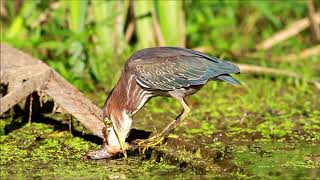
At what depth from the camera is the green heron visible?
4965 millimetres

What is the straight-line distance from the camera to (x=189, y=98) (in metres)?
6.89

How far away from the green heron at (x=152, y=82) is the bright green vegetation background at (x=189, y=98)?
0.18 metres

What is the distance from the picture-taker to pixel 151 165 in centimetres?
487

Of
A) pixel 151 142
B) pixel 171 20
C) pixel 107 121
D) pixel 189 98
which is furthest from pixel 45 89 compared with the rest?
pixel 171 20

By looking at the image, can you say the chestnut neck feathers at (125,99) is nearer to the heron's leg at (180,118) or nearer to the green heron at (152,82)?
the green heron at (152,82)

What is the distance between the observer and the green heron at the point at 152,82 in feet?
16.3

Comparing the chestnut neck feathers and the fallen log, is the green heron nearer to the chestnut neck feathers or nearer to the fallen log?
the chestnut neck feathers

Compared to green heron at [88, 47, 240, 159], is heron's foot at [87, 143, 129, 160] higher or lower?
lower

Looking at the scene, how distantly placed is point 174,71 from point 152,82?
18 cm

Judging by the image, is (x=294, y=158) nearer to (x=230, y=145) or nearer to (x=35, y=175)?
(x=230, y=145)

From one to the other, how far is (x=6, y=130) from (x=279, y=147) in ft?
6.49

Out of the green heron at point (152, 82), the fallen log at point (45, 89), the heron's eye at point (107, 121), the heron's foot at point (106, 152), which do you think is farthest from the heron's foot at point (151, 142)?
the fallen log at point (45, 89)

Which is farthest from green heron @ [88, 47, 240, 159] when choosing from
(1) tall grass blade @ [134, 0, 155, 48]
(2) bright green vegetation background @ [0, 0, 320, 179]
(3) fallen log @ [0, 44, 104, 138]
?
(1) tall grass blade @ [134, 0, 155, 48]

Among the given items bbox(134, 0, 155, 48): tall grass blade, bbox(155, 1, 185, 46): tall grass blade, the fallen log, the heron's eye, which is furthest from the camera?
bbox(134, 0, 155, 48): tall grass blade
